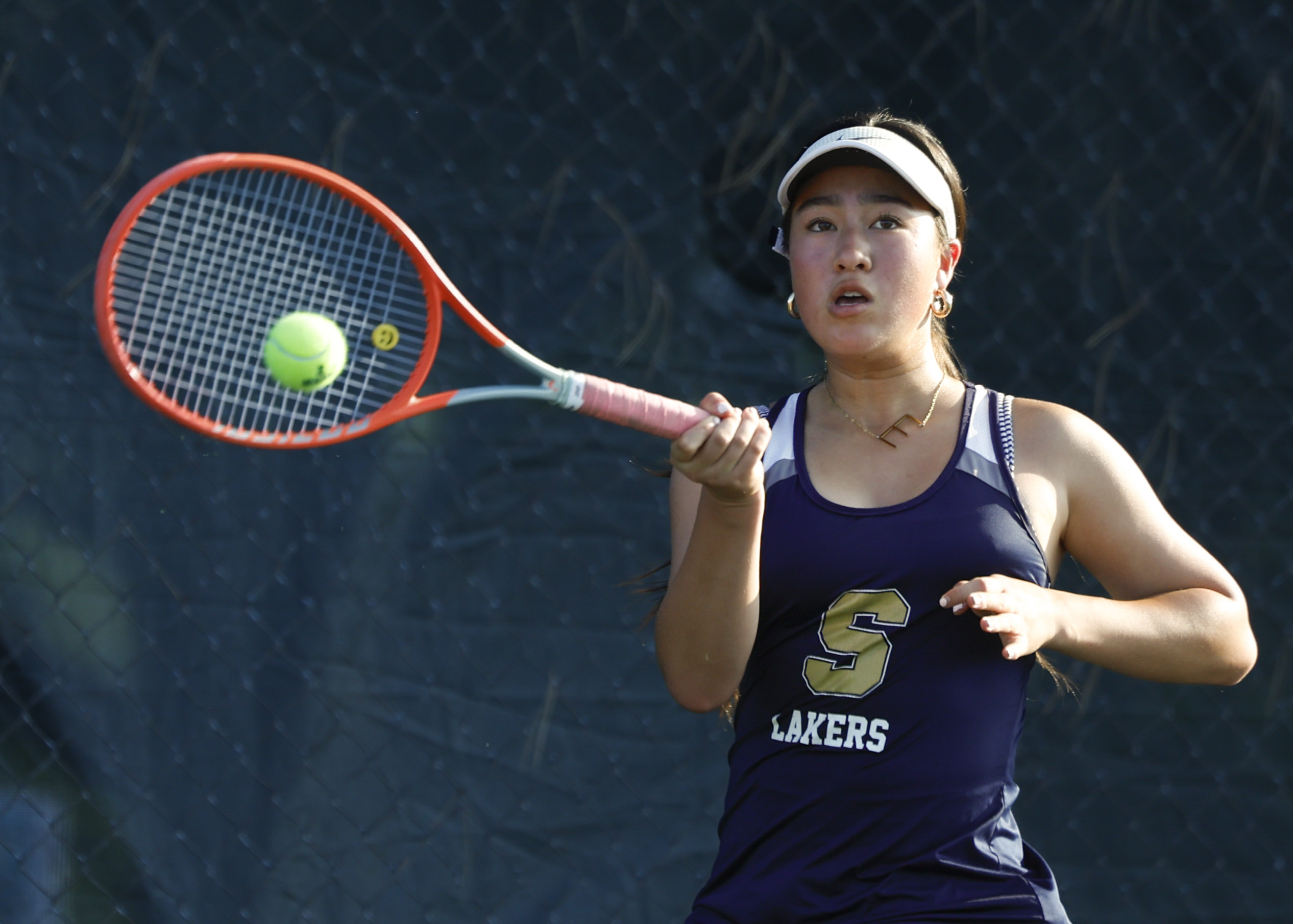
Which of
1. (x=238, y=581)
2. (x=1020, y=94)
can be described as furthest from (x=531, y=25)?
(x=238, y=581)

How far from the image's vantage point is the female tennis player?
1.50 m

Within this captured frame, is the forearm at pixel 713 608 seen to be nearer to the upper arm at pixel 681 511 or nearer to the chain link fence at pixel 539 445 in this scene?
the upper arm at pixel 681 511

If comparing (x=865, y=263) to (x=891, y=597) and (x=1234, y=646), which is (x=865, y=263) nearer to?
(x=891, y=597)

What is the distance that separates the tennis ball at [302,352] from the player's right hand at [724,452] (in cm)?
50

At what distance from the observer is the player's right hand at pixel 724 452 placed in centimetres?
143

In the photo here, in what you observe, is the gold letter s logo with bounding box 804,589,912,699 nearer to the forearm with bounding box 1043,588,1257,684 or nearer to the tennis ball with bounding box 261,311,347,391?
the forearm with bounding box 1043,588,1257,684

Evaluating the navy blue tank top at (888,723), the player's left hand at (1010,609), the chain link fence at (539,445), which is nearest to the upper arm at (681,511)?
the navy blue tank top at (888,723)

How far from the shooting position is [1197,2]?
2990mm

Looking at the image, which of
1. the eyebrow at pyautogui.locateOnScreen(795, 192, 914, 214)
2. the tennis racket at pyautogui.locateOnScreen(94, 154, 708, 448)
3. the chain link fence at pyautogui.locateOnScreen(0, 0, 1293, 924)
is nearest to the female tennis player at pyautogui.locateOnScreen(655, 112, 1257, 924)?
the eyebrow at pyautogui.locateOnScreen(795, 192, 914, 214)

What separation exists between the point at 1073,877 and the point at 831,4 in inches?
78.3

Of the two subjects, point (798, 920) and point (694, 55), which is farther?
point (694, 55)

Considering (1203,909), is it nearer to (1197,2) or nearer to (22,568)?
(1197,2)

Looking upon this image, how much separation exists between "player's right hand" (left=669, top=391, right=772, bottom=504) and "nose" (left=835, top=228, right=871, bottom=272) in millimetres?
275

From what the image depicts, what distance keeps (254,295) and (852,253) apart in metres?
0.84
